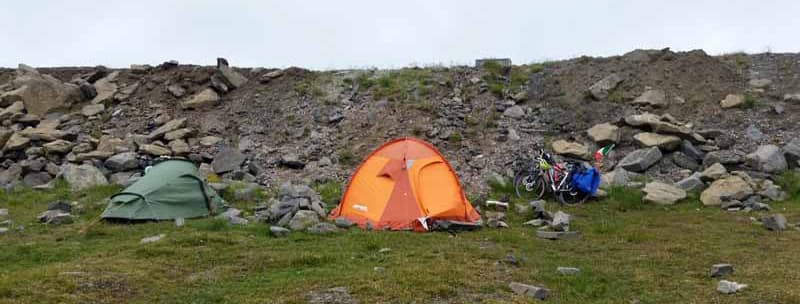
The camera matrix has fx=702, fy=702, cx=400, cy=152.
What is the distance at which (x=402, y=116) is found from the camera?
19.8m

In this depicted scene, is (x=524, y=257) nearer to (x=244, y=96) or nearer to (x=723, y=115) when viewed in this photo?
(x=723, y=115)

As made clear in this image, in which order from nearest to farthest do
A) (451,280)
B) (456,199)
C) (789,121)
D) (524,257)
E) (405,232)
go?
1. (451,280)
2. (524,257)
3. (405,232)
4. (456,199)
5. (789,121)

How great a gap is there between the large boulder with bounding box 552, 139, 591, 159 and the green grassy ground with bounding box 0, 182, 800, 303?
14.1ft

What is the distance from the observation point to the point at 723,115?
1888 cm

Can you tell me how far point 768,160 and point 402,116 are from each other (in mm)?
9259

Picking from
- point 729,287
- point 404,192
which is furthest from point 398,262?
point 729,287

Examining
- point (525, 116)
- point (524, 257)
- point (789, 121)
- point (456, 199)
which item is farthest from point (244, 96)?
point (789, 121)

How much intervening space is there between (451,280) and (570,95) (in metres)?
13.6

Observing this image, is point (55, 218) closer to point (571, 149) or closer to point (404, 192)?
point (404, 192)

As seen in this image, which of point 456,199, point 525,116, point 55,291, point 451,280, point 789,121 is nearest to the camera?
point 55,291

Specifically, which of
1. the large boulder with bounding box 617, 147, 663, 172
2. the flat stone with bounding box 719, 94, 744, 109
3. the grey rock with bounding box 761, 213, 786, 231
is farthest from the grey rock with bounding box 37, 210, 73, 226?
the flat stone with bounding box 719, 94, 744, 109

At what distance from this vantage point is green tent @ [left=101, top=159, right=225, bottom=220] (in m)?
12.9

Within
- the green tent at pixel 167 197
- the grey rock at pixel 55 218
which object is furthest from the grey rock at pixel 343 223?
the grey rock at pixel 55 218

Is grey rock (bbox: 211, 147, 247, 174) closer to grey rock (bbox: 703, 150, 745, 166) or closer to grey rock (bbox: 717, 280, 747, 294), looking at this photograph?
grey rock (bbox: 703, 150, 745, 166)
